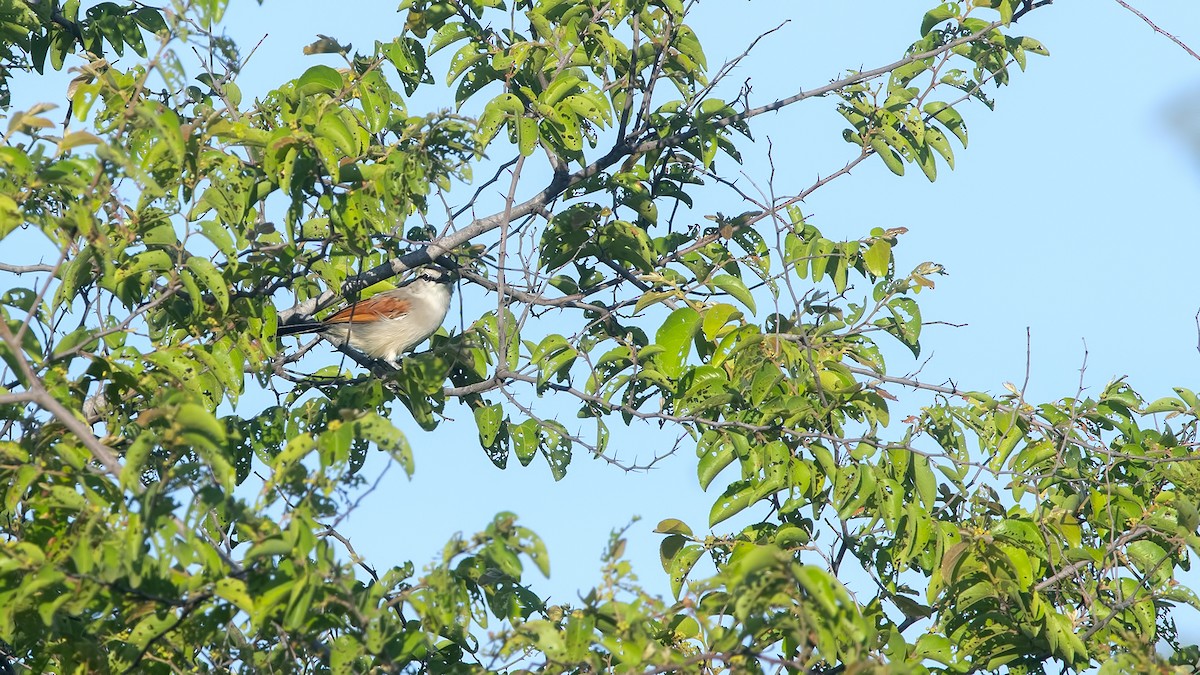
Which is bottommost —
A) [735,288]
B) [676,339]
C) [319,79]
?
[676,339]

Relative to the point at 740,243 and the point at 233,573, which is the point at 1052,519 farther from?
the point at 233,573

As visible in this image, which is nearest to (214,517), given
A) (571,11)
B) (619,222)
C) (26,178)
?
(26,178)

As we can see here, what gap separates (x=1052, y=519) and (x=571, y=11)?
2.77 m

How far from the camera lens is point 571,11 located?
5.25m

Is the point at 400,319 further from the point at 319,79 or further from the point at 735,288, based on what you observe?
the point at 735,288

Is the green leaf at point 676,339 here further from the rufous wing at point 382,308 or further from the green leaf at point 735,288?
the rufous wing at point 382,308

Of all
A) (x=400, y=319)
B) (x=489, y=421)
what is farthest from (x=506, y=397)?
(x=400, y=319)

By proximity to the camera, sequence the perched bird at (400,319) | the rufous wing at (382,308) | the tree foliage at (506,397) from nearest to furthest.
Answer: the tree foliage at (506,397), the rufous wing at (382,308), the perched bird at (400,319)

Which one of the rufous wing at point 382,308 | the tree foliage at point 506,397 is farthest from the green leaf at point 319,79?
the rufous wing at point 382,308

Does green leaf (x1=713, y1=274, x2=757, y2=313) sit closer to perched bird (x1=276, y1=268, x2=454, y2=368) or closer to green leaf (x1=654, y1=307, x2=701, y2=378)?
green leaf (x1=654, y1=307, x2=701, y2=378)

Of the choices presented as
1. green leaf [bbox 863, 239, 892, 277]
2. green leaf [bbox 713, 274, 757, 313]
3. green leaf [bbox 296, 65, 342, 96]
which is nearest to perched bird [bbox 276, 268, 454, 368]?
green leaf [bbox 296, 65, 342, 96]

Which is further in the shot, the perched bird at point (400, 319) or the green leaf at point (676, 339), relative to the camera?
the perched bird at point (400, 319)

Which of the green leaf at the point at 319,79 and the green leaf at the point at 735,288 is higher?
the green leaf at the point at 319,79

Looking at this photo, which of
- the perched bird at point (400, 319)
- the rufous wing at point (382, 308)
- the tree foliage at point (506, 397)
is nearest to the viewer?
the tree foliage at point (506, 397)
